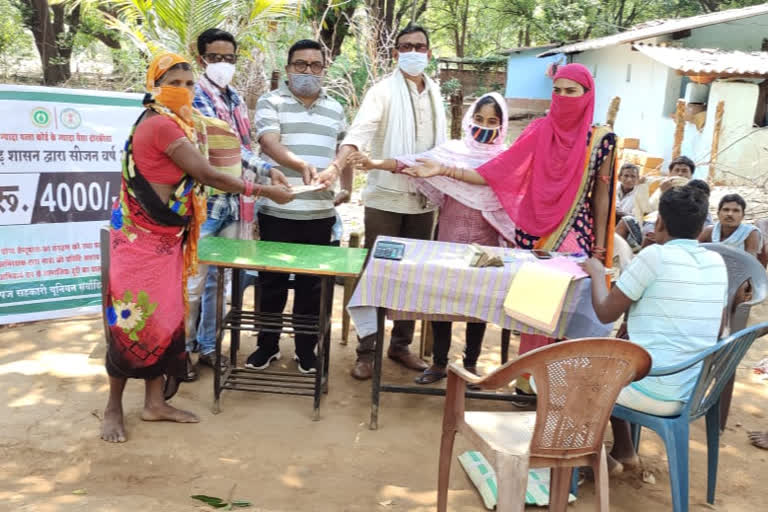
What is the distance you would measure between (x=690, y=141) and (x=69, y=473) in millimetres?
13642

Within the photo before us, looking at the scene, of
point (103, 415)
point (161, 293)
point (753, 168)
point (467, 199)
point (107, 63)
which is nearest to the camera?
point (161, 293)

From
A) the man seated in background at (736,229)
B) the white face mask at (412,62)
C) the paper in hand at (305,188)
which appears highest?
the white face mask at (412,62)

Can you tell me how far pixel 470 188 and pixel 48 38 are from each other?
44.1ft

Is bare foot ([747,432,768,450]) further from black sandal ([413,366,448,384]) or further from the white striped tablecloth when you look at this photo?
black sandal ([413,366,448,384])

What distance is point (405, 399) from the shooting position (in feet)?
14.6

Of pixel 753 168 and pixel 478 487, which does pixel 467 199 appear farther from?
pixel 753 168

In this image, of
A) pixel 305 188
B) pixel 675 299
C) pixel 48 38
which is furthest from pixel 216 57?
pixel 48 38

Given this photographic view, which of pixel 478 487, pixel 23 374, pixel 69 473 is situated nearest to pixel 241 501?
pixel 69 473

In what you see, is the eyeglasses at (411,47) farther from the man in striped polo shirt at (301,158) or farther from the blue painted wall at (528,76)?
the blue painted wall at (528,76)

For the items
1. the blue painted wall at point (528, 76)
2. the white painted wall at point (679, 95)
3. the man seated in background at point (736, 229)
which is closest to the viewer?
Result: the man seated in background at point (736, 229)

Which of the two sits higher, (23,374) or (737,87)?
(737,87)

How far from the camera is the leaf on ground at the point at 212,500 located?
300 cm

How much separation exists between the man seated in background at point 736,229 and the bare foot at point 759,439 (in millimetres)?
1200

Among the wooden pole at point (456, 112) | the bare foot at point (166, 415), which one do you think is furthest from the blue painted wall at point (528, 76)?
the bare foot at point (166, 415)
